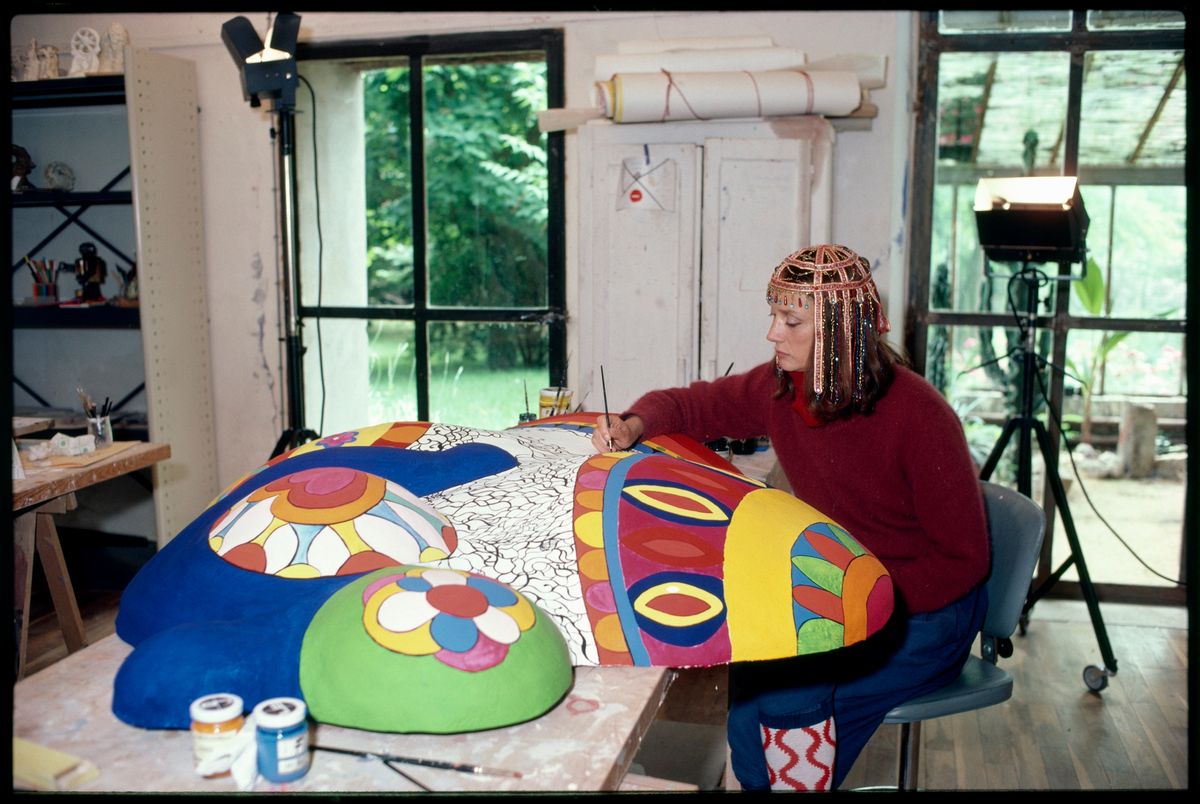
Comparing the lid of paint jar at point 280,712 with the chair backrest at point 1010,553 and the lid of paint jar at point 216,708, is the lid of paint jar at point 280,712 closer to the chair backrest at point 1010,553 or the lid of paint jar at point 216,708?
the lid of paint jar at point 216,708

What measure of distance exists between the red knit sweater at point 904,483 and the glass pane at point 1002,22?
205cm

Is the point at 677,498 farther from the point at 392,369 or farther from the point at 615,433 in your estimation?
the point at 392,369

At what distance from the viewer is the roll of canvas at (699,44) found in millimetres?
3232

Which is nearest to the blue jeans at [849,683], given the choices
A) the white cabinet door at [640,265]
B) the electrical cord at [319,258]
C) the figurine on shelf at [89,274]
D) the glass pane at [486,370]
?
the white cabinet door at [640,265]

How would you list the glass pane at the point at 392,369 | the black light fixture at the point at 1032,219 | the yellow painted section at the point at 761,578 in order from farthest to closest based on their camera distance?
the glass pane at the point at 392,369
the black light fixture at the point at 1032,219
the yellow painted section at the point at 761,578

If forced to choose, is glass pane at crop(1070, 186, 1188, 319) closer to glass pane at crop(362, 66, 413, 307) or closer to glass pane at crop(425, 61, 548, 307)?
glass pane at crop(425, 61, 548, 307)

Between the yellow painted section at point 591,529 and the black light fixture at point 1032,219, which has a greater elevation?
the black light fixture at point 1032,219

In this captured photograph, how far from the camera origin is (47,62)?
12.3 feet

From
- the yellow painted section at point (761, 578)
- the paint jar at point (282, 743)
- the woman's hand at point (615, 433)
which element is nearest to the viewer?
the paint jar at point (282, 743)

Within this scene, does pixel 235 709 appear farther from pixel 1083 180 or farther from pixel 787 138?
pixel 1083 180

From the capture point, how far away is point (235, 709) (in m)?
1.15

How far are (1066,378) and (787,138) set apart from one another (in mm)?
1414

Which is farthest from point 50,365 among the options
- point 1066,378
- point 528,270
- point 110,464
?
point 1066,378

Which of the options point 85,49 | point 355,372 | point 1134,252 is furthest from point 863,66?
point 85,49
